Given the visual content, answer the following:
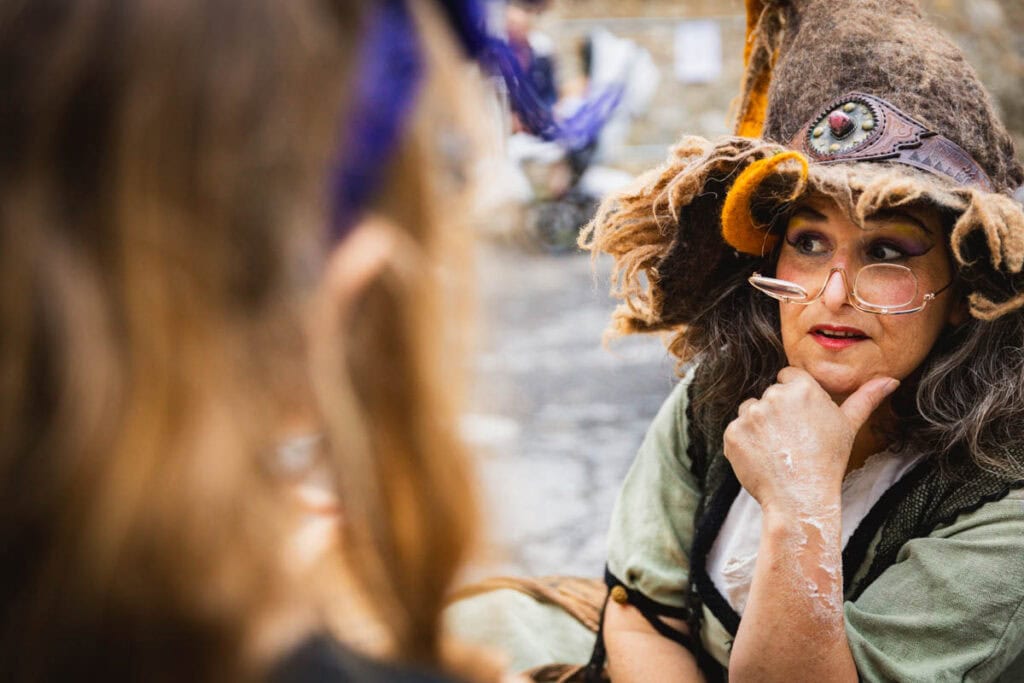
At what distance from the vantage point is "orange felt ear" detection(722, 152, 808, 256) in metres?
1.57

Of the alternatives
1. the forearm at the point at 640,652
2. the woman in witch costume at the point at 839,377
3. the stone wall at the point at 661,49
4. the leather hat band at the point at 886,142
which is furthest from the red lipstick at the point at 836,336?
the stone wall at the point at 661,49

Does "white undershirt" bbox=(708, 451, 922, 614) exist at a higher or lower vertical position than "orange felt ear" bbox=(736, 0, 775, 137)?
lower

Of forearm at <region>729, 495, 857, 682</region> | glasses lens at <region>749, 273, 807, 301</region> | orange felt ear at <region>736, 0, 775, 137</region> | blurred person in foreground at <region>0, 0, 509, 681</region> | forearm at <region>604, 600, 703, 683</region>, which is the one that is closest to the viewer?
blurred person in foreground at <region>0, 0, 509, 681</region>

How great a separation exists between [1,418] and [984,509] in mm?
1447

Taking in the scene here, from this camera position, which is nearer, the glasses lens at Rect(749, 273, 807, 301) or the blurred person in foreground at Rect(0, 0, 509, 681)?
the blurred person in foreground at Rect(0, 0, 509, 681)

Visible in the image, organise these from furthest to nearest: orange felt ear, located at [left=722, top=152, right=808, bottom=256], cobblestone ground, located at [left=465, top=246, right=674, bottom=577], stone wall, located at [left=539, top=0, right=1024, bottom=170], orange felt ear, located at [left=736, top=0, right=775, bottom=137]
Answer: stone wall, located at [left=539, top=0, right=1024, bottom=170], orange felt ear, located at [left=736, top=0, right=775, bottom=137], orange felt ear, located at [left=722, top=152, right=808, bottom=256], cobblestone ground, located at [left=465, top=246, right=674, bottom=577]

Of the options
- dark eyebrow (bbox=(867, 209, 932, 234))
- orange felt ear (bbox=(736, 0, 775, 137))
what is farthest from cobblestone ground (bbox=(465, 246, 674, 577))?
dark eyebrow (bbox=(867, 209, 932, 234))

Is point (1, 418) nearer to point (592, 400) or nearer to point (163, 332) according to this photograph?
point (163, 332)

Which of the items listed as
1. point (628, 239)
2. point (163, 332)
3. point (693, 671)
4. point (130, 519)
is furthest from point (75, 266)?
point (693, 671)

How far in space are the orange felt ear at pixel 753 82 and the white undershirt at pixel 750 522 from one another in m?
0.78

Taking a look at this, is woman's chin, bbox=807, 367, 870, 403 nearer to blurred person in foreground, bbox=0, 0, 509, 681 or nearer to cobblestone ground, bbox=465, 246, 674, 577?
cobblestone ground, bbox=465, 246, 674, 577

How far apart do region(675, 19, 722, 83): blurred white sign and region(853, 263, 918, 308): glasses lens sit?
11.2 m

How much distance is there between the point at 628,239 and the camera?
1.91 meters

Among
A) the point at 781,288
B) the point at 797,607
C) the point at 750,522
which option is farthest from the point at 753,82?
the point at 797,607
